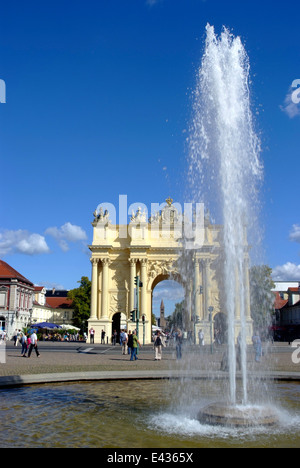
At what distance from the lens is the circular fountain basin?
349 inches

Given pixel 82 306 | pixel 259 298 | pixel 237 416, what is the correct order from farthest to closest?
pixel 82 306 → pixel 259 298 → pixel 237 416

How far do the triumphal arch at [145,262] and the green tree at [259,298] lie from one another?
262 centimetres

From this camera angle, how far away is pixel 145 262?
2276 inches

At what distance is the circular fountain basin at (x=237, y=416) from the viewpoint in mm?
8867

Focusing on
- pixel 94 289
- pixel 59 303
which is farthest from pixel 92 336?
pixel 59 303

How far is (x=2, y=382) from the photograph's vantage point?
13.6 m

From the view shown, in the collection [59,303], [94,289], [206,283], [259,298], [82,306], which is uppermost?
[206,283]

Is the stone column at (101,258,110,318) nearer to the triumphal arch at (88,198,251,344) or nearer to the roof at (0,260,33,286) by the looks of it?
the triumphal arch at (88,198,251,344)

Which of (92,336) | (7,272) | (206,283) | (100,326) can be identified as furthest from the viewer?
(7,272)

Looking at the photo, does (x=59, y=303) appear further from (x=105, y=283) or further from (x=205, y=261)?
(x=205, y=261)

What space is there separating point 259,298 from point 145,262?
16429mm
